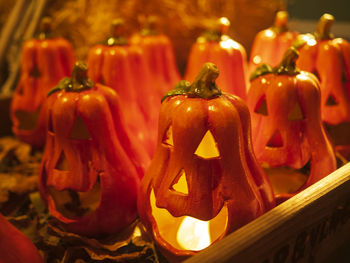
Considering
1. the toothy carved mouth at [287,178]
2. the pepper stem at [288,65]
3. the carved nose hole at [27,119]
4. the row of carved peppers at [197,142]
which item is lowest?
the carved nose hole at [27,119]

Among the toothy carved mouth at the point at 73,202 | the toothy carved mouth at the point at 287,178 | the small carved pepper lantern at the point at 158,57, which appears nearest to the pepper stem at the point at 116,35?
the small carved pepper lantern at the point at 158,57

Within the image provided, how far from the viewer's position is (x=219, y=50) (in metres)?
1.16

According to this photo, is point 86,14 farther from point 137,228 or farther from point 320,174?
point 320,174

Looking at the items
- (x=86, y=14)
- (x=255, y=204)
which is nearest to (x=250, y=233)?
(x=255, y=204)

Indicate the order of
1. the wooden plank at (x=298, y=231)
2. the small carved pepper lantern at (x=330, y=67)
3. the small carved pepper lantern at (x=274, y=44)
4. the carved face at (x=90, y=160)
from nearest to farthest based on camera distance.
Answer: the wooden plank at (x=298, y=231)
the carved face at (x=90, y=160)
the small carved pepper lantern at (x=330, y=67)
the small carved pepper lantern at (x=274, y=44)

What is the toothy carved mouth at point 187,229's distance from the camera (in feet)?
2.57

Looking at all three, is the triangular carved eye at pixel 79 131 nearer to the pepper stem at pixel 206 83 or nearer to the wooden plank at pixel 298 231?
the pepper stem at pixel 206 83

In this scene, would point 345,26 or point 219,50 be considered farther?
point 345,26

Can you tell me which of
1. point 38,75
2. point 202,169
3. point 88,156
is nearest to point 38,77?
point 38,75

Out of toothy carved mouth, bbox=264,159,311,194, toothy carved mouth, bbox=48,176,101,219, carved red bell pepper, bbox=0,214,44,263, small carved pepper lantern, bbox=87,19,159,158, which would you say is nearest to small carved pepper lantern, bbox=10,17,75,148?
small carved pepper lantern, bbox=87,19,159,158

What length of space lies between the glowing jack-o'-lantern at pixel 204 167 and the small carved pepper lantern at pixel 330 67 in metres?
0.40

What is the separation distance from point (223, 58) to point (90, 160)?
1.65 feet

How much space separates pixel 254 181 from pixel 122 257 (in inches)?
11.8

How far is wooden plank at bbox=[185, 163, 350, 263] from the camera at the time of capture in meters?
0.58
